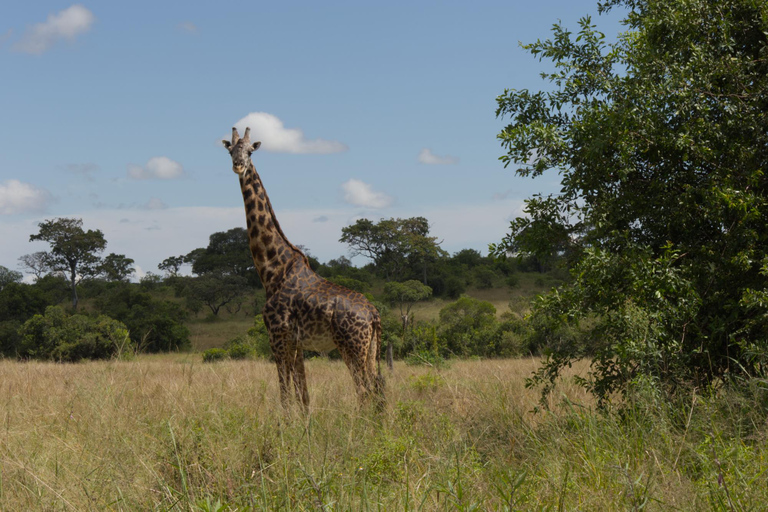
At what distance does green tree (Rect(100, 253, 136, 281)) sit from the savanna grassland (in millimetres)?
49790

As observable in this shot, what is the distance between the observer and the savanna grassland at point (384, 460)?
4398 millimetres

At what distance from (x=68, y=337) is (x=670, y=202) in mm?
25390

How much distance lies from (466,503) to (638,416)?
9.79ft

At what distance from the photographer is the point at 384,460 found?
5570 mm

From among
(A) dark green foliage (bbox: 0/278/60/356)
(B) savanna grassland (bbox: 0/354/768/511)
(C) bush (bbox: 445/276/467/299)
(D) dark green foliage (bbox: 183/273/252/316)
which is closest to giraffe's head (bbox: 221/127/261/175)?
(B) savanna grassland (bbox: 0/354/768/511)

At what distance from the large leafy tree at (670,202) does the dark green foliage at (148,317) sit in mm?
24458

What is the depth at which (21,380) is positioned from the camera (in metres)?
12.3

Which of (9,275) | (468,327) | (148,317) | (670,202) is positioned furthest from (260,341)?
(9,275)

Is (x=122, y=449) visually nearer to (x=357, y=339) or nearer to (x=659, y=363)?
(x=357, y=339)

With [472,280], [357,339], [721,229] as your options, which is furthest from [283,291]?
[472,280]

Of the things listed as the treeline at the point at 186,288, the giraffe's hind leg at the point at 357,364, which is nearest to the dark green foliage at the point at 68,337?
the treeline at the point at 186,288

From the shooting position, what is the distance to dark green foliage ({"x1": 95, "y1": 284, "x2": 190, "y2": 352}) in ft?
109

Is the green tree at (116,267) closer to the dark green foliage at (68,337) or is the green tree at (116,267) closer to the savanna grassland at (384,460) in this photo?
the dark green foliage at (68,337)

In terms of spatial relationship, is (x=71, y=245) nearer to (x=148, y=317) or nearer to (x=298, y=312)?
(x=148, y=317)
